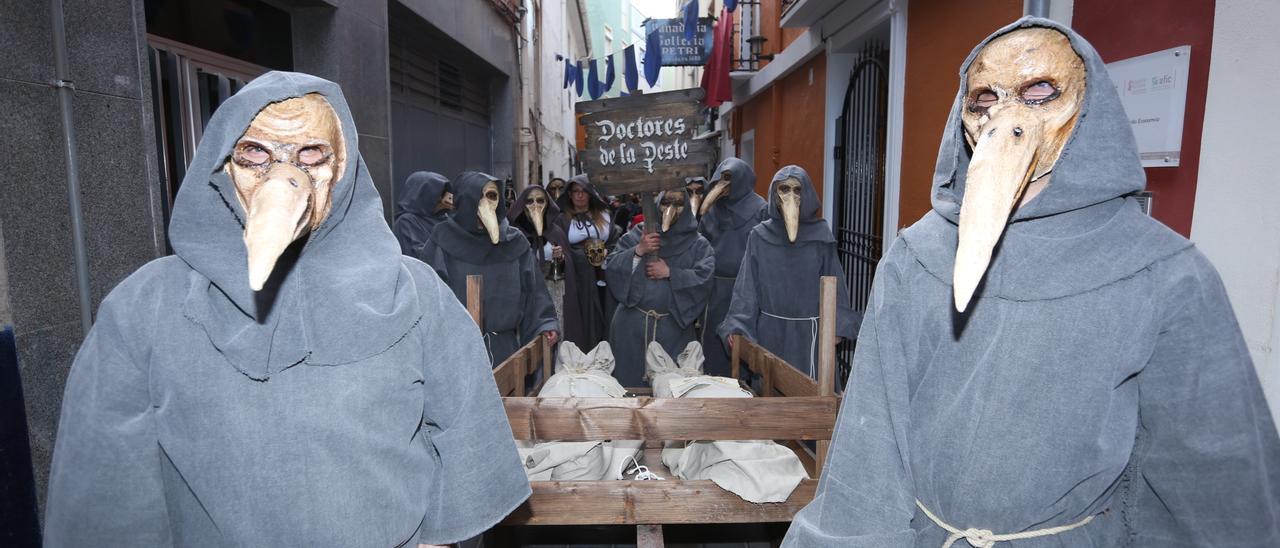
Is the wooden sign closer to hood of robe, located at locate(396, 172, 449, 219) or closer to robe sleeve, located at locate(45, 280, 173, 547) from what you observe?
robe sleeve, located at locate(45, 280, 173, 547)

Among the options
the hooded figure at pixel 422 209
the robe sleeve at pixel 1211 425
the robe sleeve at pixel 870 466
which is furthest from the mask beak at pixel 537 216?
the robe sleeve at pixel 1211 425

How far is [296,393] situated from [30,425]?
216 centimetres

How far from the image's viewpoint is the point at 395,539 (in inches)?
59.4

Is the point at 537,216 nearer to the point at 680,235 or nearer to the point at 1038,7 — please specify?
the point at 680,235

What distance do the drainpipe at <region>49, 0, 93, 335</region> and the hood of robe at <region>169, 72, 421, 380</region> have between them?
6.32ft

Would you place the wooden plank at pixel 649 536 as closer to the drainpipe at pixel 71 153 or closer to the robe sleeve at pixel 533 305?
the robe sleeve at pixel 533 305

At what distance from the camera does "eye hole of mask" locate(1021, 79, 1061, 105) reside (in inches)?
53.6

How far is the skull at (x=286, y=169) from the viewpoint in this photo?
130cm

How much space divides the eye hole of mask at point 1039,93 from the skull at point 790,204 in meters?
3.02

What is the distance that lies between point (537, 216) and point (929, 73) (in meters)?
3.20

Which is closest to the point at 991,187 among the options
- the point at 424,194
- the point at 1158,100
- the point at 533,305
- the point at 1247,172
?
the point at 1247,172

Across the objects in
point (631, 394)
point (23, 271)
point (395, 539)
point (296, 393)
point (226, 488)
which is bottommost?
point (631, 394)

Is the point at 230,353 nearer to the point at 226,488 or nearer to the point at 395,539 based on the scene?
the point at 226,488

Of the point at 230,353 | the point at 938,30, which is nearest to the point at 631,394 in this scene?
the point at 230,353
